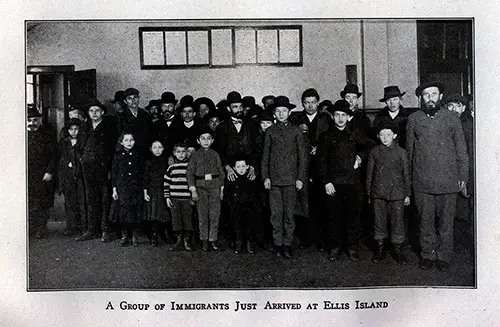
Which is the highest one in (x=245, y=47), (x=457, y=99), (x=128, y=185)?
(x=245, y=47)

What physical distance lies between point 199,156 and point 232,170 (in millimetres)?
93

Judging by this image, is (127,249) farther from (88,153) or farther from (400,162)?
(400,162)

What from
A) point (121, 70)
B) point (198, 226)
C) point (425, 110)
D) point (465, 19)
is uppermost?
point (465, 19)

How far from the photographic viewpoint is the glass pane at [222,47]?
1623 mm

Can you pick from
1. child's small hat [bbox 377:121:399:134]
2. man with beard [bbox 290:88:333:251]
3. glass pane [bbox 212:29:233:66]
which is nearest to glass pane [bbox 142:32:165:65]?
glass pane [bbox 212:29:233:66]

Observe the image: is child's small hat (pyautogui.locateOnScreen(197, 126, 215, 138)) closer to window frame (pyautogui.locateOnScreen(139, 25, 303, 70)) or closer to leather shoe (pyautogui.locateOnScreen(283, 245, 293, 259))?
window frame (pyautogui.locateOnScreen(139, 25, 303, 70))

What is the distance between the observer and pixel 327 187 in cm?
172

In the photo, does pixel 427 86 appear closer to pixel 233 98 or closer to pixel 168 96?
pixel 233 98

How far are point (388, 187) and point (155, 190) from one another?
601 millimetres

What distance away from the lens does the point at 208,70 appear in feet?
5.40

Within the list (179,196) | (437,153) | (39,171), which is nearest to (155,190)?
(179,196)

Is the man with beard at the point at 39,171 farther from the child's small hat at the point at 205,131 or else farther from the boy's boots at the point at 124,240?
the child's small hat at the point at 205,131

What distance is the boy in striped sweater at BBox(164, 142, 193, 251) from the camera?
5.54ft

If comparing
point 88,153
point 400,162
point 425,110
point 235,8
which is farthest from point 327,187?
point 88,153
